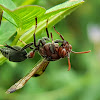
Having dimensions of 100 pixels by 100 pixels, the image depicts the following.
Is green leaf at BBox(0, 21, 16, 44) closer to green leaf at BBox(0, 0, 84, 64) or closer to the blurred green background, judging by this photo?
green leaf at BBox(0, 0, 84, 64)

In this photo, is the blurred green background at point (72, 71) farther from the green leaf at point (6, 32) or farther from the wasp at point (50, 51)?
the green leaf at point (6, 32)

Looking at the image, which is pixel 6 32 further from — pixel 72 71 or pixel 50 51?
pixel 72 71

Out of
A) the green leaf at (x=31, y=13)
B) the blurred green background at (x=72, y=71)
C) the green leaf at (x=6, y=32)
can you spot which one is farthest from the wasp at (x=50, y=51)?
the blurred green background at (x=72, y=71)

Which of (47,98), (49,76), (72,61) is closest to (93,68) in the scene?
(72,61)

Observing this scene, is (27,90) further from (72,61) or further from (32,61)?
(72,61)

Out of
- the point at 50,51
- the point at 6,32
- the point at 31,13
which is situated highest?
the point at 31,13

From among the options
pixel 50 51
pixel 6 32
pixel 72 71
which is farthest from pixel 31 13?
pixel 72 71

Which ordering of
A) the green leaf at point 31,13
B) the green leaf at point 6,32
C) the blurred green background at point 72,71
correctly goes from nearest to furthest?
the green leaf at point 31,13, the green leaf at point 6,32, the blurred green background at point 72,71

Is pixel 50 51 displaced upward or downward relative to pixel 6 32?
downward
